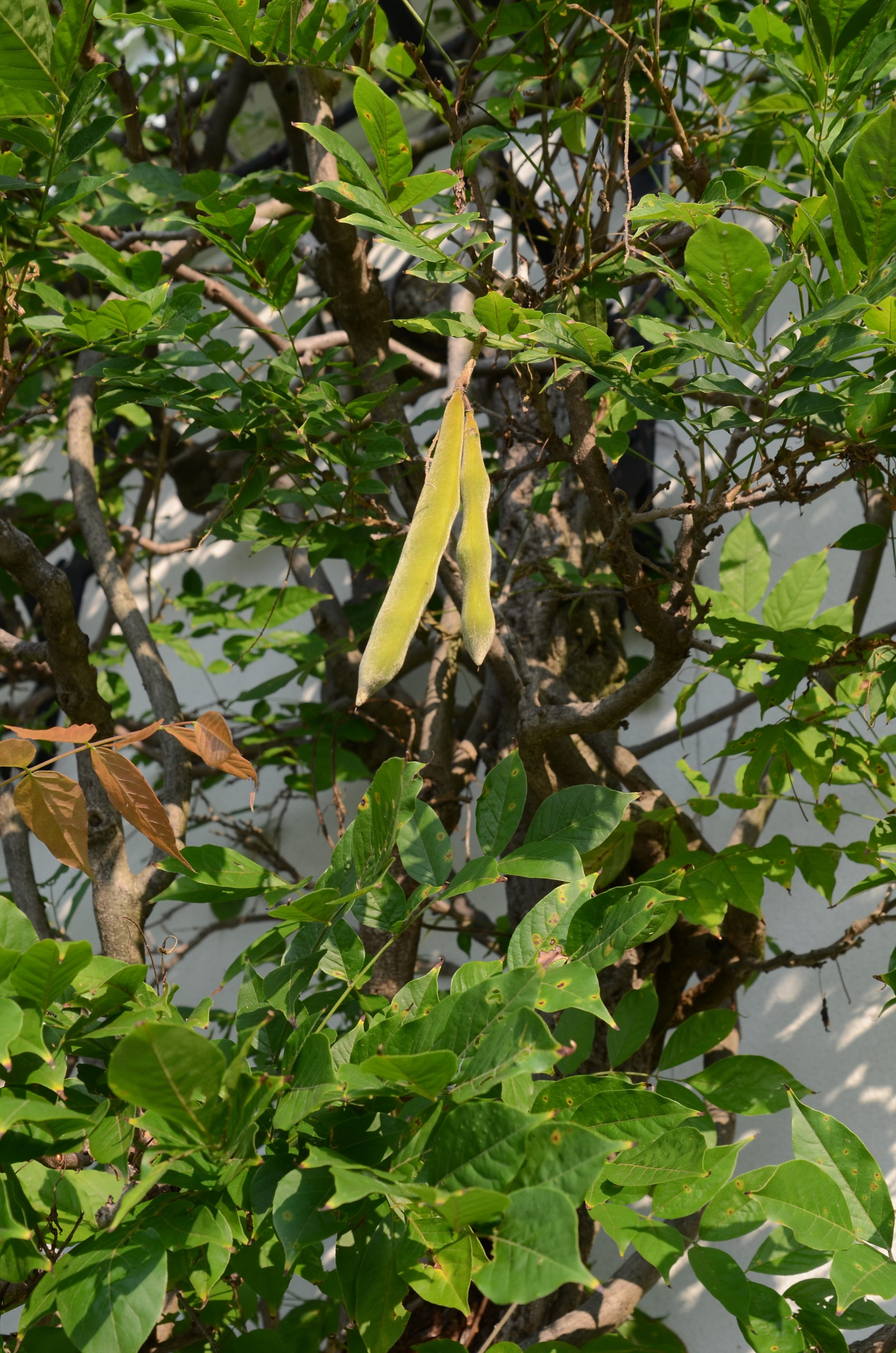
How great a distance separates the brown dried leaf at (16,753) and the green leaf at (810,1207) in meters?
0.50

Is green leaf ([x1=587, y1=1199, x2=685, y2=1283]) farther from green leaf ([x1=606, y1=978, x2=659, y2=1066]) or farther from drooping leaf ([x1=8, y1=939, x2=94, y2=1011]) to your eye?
drooping leaf ([x1=8, y1=939, x2=94, y2=1011])

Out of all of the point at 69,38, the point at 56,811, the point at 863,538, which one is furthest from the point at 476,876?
the point at 69,38

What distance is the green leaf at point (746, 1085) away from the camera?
0.86 m

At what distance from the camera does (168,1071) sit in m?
0.44

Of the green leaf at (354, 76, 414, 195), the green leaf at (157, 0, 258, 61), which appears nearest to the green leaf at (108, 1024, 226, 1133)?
the green leaf at (354, 76, 414, 195)

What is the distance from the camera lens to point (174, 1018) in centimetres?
66

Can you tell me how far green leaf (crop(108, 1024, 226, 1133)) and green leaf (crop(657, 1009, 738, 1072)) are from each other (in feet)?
1.74

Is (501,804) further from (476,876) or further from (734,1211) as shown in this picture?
Answer: (734,1211)

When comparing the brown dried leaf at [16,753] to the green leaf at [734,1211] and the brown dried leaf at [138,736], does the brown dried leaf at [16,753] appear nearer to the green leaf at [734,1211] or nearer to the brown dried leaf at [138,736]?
the brown dried leaf at [138,736]

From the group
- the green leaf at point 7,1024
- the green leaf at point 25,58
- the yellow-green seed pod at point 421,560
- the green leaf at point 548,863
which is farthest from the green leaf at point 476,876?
the green leaf at point 25,58

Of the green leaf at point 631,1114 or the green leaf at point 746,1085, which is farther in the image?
the green leaf at point 746,1085

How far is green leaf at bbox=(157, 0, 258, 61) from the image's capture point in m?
0.72

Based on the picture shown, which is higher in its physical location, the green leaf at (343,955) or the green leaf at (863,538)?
the green leaf at (863,538)

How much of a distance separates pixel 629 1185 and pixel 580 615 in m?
0.91
